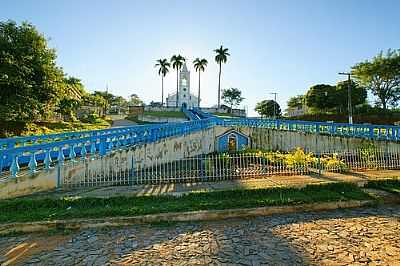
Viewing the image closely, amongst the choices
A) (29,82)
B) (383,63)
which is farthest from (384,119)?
(29,82)

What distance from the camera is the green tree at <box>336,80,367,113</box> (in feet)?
139

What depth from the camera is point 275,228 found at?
5.86m

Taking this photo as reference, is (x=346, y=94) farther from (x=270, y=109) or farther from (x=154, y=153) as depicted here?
(x=154, y=153)

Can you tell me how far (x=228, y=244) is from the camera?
16.6 feet

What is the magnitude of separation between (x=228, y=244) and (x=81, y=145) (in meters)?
7.87

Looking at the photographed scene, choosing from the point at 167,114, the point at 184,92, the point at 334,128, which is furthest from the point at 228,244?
the point at 184,92

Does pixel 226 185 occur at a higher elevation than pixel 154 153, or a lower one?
lower

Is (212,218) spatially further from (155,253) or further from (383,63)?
(383,63)

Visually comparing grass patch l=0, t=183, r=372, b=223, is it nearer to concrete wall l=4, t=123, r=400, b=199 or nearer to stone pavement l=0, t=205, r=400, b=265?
stone pavement l=0, t=205, r=400, b=265

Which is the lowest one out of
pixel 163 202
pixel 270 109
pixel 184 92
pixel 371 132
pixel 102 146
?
pixel 163 202

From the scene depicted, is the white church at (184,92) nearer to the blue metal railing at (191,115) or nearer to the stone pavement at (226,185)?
the blue metal railing at (191,115)

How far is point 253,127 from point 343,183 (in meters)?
20.4

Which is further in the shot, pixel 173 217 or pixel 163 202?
pixel 163 202

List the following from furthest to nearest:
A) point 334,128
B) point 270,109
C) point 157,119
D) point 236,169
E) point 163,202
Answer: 1. point 270,109
2. point 157,119
3. point 334,128
4. point 236,169
5. point 163,202
